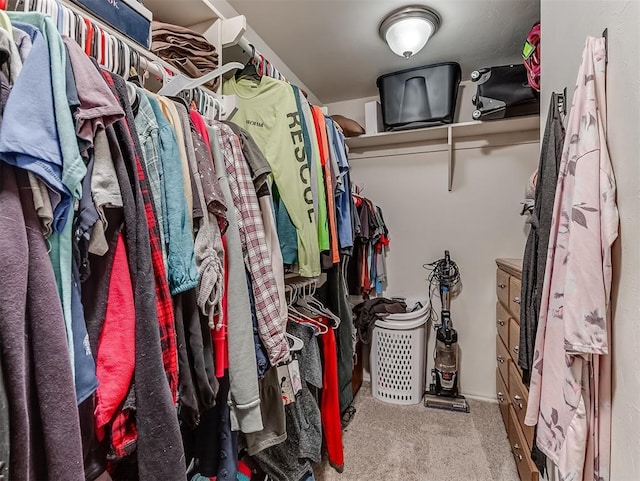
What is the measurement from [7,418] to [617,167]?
41.8 inches

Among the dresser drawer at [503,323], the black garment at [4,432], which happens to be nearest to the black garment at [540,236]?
the dresser drawer at [503,323]

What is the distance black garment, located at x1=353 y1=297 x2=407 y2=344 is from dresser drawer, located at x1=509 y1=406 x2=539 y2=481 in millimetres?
877

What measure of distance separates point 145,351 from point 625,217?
0.91m

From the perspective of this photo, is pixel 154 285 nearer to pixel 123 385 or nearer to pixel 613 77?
pixel 123 385

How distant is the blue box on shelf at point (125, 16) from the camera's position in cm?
80

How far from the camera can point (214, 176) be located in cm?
80

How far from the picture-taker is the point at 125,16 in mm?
868

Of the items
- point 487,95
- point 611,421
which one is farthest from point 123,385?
point 487,95

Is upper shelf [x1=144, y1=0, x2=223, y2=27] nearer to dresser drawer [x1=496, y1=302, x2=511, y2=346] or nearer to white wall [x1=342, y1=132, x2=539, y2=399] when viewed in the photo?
white wall [x1=342, y1=132, x2=539, y2=399]

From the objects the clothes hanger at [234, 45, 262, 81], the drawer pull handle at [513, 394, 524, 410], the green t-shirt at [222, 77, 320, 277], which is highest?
the clothes hanger at [234, 45, 262, 81]

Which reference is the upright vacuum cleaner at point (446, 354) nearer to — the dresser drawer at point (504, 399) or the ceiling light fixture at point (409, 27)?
the dresser drawer at point (504, 399)

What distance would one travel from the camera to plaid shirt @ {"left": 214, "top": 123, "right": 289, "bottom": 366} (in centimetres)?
91

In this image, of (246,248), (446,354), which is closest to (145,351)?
(246,248)

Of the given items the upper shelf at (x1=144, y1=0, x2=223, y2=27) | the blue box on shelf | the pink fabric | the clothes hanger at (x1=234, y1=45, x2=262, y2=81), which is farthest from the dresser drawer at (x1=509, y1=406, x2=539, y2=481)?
the upper shelf at (x1=144, y1=0, x2=223, y2=27)
